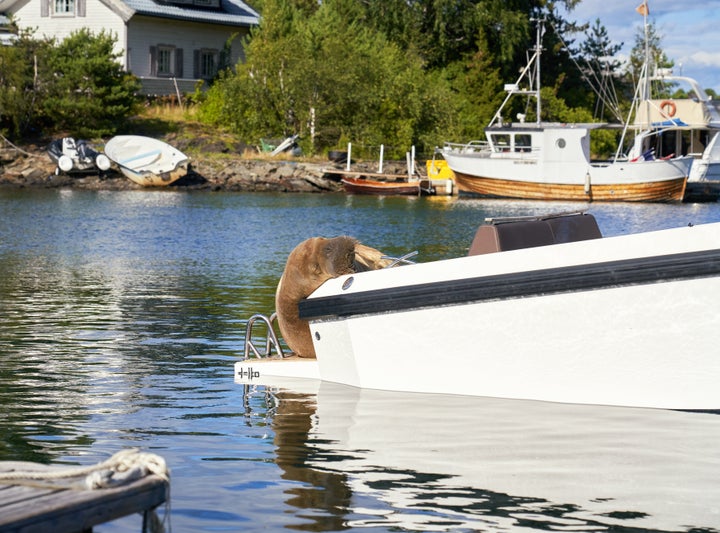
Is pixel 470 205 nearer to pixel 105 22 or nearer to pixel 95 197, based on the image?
pixel 95 197

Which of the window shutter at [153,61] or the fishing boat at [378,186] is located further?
the window shutter at [153,61]

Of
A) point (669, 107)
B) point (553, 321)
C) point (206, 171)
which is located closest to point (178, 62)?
point (206, 171)

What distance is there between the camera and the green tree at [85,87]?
2331 inches

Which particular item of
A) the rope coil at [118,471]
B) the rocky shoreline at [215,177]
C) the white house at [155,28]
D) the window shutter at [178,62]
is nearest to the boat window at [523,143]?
the rocky shoreline at [215,177]

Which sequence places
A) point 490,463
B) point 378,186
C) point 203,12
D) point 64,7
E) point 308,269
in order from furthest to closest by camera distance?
1. point 203,12
2. point 64,7
3. point 378,186
4. point 308,269
5. point 490,463

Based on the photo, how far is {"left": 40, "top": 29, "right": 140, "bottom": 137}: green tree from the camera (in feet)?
194

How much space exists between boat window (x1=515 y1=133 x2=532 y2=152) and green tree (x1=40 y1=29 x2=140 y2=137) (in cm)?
1873

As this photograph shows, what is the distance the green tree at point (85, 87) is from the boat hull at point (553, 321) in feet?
169

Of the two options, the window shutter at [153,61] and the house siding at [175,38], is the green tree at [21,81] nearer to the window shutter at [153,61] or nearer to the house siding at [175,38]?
the house siding at [175,38]

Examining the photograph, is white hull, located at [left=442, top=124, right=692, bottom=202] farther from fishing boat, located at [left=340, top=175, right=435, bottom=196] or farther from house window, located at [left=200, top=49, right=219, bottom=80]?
house window, located at [left=200, top=49, right=219, bottom=80]

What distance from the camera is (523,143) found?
187 feet

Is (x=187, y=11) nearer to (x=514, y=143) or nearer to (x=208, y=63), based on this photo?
(x=208, y=63)

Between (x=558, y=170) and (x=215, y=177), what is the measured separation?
15.6 meters

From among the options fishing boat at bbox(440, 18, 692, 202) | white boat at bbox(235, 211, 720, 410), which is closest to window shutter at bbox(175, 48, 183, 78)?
fishing boat at bbox(440, 18, 692, 202)
